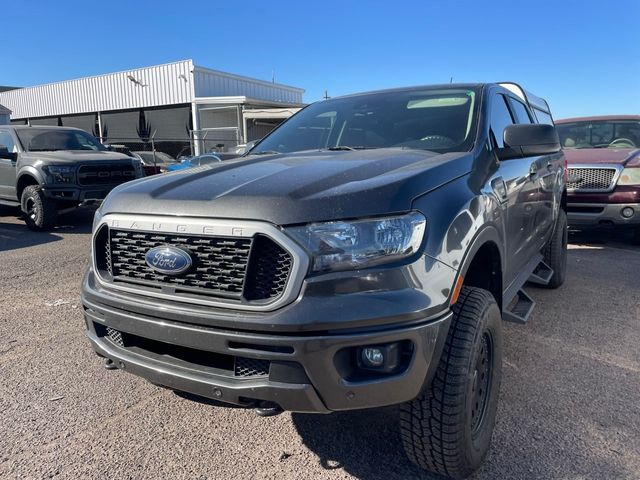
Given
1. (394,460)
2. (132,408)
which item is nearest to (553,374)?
(394,460)

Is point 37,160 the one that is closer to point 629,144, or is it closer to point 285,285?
point 285,285

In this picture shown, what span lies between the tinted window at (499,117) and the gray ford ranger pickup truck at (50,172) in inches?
282

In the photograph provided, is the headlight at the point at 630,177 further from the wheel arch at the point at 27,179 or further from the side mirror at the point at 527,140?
the wheel arch at the point at 27,179

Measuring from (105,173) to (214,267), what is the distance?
25.6 ft

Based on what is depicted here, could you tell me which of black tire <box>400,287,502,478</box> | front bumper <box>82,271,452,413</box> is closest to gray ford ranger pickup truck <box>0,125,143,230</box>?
front bumper <box>82,271,452,413</box>

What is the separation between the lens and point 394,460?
2301 millimetres

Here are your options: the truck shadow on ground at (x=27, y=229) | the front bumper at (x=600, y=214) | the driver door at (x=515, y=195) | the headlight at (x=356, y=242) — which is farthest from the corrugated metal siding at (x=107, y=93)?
the headlight at (x=356, y=242)

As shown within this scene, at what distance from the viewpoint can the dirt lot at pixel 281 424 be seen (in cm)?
225

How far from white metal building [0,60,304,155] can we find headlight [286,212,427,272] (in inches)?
713

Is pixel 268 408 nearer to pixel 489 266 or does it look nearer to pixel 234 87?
pixel 489 266

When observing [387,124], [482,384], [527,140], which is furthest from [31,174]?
[482,384]

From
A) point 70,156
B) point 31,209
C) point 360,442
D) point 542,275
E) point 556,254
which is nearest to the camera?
point 360,442

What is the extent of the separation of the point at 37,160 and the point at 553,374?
8.69m

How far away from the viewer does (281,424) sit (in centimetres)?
263
